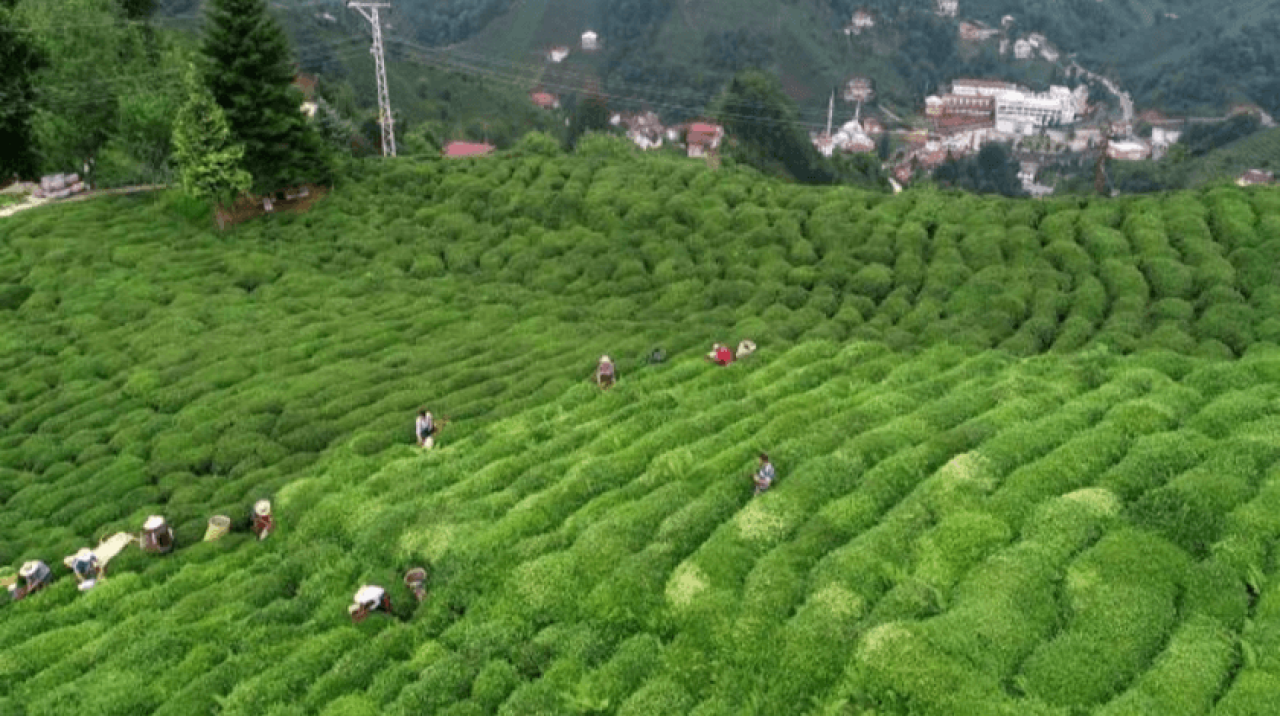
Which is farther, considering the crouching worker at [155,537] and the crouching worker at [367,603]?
the crouching worker at [155,537]

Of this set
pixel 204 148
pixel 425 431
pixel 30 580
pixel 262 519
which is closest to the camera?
pixel 30 580

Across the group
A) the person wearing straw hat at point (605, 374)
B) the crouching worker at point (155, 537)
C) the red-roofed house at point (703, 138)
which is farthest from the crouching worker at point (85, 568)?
the red-roofed house at point (703, 138)

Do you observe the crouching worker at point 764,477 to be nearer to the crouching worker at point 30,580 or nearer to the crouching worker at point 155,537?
the crouching worker at point 155,537

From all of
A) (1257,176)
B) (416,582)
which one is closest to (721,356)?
(416,582)

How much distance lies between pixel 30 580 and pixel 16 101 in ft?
124

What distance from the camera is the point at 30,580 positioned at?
22.2 meters

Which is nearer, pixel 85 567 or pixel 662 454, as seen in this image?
pixel 85 567

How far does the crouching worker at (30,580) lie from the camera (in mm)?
22031

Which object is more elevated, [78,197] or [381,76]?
[381,76]

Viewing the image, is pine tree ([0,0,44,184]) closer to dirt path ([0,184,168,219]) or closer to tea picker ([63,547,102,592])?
dirt path ([0,184,168,219])

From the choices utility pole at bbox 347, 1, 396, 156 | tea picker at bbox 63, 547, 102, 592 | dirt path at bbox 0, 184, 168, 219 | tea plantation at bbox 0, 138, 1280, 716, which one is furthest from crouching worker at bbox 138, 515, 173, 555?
utility pole at bbox 347, 1, 396, 156

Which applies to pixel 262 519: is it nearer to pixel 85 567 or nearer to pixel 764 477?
pixel 85 567

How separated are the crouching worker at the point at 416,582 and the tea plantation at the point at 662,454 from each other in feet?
0.97

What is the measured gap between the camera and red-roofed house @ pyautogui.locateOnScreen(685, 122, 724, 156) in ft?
479
